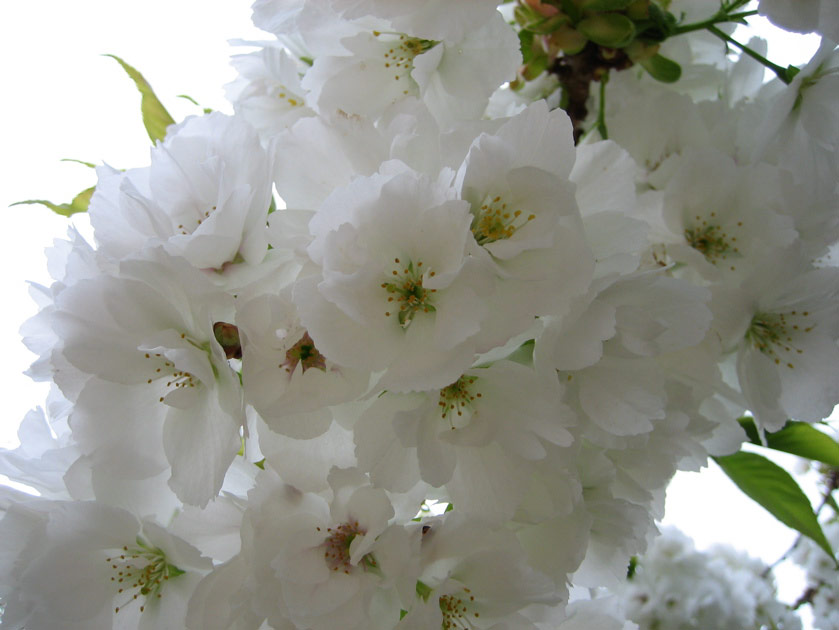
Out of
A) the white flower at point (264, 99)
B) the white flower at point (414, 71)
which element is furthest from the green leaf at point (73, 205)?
the white flower at point (414, 71)

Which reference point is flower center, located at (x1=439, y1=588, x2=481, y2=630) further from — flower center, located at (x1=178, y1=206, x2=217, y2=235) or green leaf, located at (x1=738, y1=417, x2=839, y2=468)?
green leaf, located at (x1=738, y1=417, x2=839, y2=468)

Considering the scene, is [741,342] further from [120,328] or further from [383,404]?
[120,328]

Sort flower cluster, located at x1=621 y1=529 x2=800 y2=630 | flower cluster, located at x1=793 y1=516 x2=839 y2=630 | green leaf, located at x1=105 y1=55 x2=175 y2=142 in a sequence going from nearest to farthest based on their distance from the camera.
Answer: green leaf, located at x1=105 y1=55 x2=175 y2=142 → flower cluster, located at x1=621 y1=529 x2=800 y2=630 → flower cluster, located at x1=793 y1=516 x2=839 y2=630

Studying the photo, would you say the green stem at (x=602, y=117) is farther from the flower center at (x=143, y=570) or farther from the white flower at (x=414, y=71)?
the flower center at (x=143, y=570)

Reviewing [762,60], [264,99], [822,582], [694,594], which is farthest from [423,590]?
[822,582]

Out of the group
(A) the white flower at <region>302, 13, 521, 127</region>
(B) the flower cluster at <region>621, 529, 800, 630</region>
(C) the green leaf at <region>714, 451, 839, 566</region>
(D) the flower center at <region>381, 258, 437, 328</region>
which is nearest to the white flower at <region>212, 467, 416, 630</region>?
(D) the flower center at <region>381, 258, 437, 328</region>

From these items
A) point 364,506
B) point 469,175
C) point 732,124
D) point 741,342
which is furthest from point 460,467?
point 732,124
